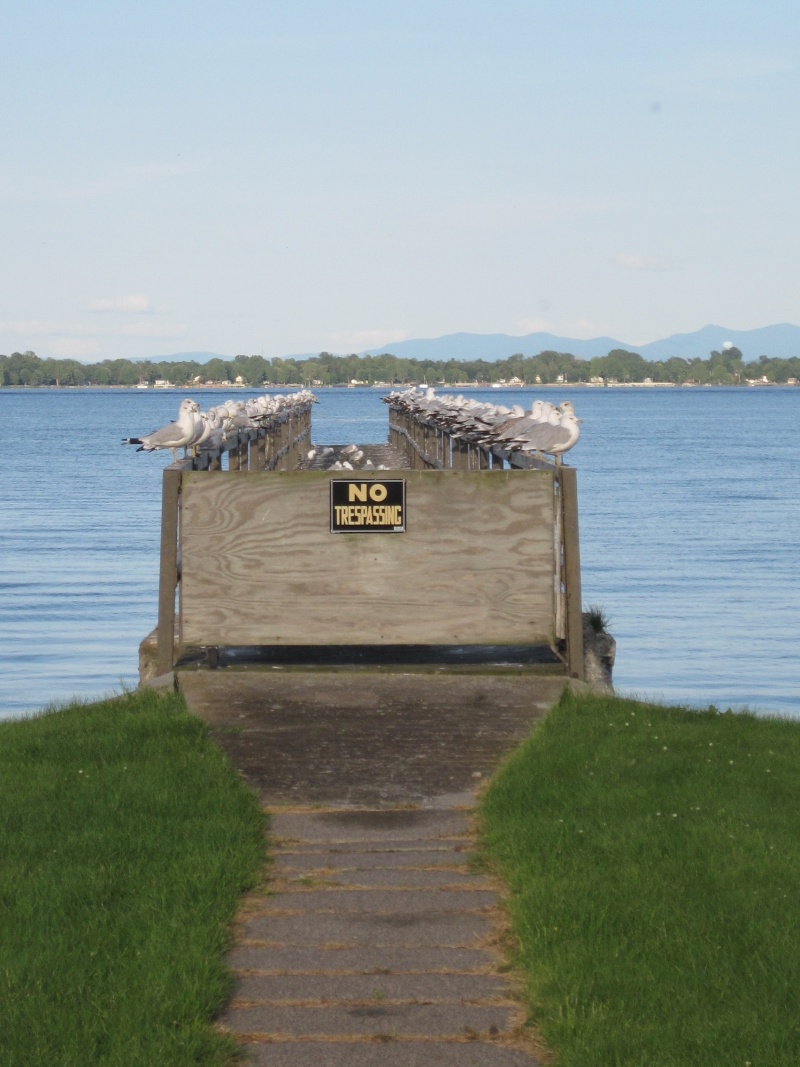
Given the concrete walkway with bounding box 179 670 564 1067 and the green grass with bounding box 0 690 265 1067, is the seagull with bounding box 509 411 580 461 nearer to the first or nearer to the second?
the concrete walkway with bounding box 179 670 564 1067

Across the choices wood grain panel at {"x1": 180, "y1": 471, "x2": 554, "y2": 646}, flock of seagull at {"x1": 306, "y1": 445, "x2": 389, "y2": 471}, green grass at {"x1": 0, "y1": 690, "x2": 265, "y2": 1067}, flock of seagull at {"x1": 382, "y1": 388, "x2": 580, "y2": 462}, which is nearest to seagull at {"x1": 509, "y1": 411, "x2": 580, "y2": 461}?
flock of seagull at {"x1": 382, "y1": 388, "x2": 580, "y2": 462}

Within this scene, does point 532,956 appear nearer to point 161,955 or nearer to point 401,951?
point 401,951

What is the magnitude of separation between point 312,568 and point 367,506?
56 cm

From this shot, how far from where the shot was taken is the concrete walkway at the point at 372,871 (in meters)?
5.45

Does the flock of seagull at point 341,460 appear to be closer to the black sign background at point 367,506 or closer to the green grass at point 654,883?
the black sign background at point 367,506

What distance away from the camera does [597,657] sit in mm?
10945

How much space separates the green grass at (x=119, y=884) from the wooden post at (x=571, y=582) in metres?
2.67

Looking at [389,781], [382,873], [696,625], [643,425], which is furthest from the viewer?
[643,425]

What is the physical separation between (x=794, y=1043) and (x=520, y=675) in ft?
16.8

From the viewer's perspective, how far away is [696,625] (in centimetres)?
2548

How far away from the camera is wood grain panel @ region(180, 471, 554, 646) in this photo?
10.2 metres

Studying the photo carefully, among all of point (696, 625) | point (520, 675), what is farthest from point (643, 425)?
point (520, 675)

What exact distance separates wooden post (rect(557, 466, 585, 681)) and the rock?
1.45 feet

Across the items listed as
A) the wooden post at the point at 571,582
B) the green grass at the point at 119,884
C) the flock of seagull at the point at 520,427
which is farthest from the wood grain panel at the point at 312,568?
the flock of seagull at the point at 520,427
